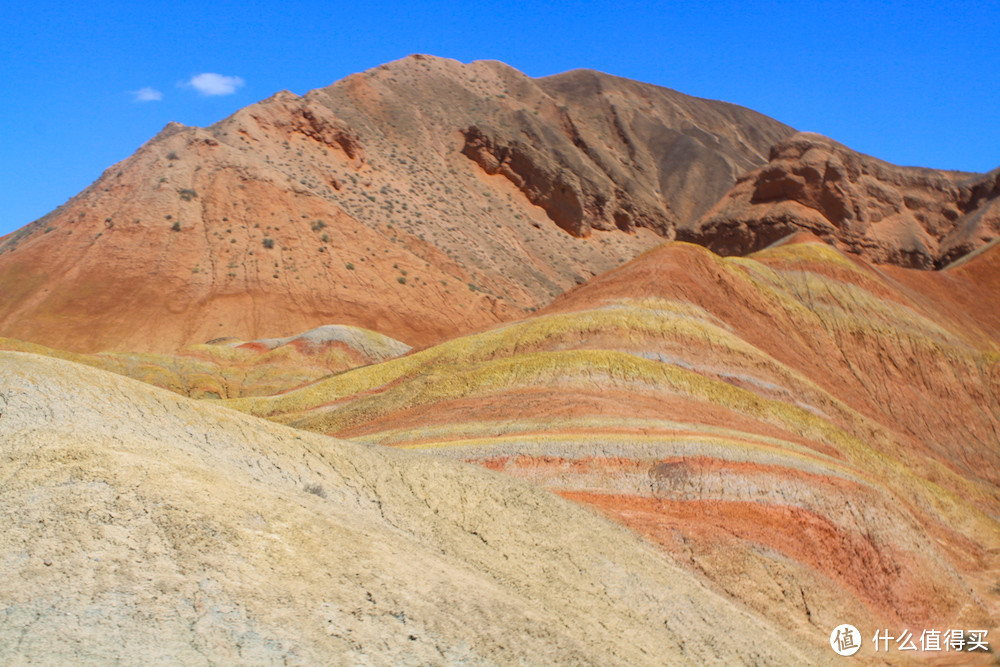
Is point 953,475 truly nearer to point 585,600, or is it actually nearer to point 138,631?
point 585,600

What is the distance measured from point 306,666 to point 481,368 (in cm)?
1409

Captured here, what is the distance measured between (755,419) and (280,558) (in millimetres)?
13178

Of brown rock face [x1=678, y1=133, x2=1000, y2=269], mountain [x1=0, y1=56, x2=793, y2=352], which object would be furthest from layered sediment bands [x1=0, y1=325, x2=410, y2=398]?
brown rock face [x1=678, y1=133, x2=1000, y2=269]

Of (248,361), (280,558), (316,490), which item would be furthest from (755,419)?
(248,361)

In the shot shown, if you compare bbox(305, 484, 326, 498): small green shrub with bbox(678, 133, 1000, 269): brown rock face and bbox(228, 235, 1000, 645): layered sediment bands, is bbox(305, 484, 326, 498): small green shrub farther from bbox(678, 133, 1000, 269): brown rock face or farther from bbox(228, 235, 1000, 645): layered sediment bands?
bbox(678, 133, 1000, 269): brown rock face

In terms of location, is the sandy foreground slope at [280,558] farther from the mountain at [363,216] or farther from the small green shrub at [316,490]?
the mountain at [363,216]

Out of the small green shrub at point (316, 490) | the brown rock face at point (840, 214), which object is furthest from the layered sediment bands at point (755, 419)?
the brown rock face at point (840, 214)

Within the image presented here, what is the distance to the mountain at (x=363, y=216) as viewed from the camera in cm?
4100

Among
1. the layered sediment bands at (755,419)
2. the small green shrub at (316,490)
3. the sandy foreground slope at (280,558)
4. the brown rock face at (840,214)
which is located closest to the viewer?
the sandy foreground slope at (280,558)

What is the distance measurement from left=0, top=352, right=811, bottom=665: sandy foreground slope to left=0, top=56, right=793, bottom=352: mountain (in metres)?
30.9
